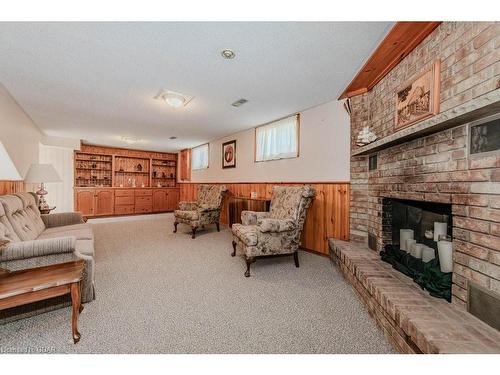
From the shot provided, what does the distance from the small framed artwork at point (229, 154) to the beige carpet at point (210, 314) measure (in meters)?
2.83

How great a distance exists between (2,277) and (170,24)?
2.06m

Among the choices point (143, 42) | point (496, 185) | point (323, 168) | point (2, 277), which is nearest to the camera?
point (496, 185)

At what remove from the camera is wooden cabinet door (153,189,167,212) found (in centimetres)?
739

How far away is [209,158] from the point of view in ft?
20.4

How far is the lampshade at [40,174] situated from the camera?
3277mm

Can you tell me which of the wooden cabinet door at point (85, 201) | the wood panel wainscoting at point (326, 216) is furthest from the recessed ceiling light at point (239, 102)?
the wooden cabinet door at point (85, 201)

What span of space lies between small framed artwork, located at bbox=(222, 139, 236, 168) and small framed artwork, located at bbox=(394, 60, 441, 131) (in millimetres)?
3595

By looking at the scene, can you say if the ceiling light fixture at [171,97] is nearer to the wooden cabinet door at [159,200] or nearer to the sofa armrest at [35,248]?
the sofa armrest at [35,248]

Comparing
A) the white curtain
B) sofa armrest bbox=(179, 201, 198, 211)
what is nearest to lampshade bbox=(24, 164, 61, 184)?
sofa armrest bbox=(179, 201, 198, 211)

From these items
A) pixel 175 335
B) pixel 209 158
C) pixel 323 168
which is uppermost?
pixel 209 158

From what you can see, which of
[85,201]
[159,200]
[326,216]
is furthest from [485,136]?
[85,201]

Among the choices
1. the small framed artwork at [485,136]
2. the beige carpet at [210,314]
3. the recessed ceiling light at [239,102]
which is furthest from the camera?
the recessed ceiling light at [239,102]
